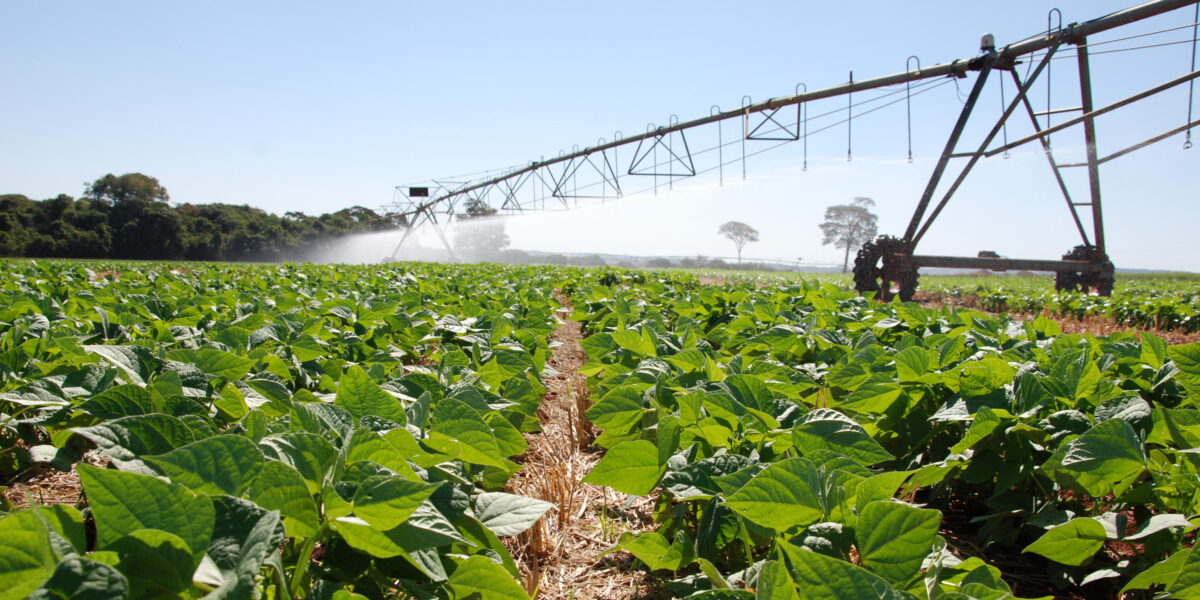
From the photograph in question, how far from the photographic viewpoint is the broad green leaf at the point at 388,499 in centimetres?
102

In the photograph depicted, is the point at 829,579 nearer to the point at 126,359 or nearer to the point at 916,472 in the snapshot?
the point at 916,472

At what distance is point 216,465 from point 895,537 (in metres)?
1.29

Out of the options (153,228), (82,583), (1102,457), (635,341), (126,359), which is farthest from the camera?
(153,228)

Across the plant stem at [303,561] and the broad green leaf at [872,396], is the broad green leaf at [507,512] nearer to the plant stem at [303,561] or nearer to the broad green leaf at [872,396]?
the plant stem at [303,561]

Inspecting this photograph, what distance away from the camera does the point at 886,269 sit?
1294 centimetres

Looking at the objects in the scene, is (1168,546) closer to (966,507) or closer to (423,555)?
(966,507)

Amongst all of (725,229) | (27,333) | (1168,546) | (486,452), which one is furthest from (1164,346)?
(725,229)

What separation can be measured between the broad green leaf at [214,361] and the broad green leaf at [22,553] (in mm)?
1394

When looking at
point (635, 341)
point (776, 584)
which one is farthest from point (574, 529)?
point (776, 584)

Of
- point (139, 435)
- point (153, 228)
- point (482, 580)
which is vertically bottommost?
point (482, 580)

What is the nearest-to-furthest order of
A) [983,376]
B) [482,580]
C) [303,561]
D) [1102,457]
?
1. [303,561]
2. [482,580]
3. [1102,457]
4. [983,376]

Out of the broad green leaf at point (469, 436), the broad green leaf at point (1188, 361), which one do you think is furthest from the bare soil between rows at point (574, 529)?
the broad green leaf at point (1188, 361)

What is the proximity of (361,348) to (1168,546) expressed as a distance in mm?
3265

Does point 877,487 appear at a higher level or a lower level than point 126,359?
lower
